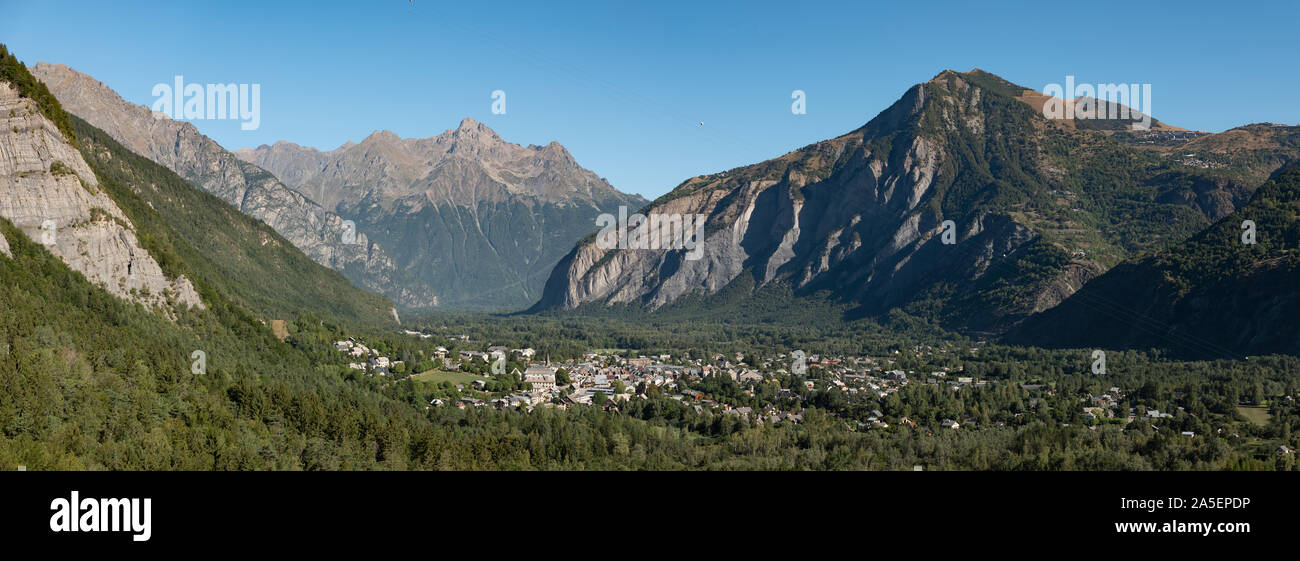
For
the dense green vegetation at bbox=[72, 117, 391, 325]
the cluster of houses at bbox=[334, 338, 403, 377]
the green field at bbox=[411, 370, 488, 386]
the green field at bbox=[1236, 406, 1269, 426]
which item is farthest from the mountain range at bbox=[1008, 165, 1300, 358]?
the dense green vegetation at bbox=[72, 117, 391, 325]

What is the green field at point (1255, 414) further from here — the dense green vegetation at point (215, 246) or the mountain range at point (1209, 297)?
the dense green vegetation at point (215, 246)

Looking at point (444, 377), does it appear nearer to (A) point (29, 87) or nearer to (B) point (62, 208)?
(B) point (62, 208)

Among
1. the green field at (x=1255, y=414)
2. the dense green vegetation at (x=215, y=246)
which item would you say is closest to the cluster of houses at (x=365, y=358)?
the dense green vegetation at (x=215, y=246)

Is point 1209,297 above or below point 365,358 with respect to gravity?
above

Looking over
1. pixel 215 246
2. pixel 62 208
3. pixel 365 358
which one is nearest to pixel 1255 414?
pixel 365 358
